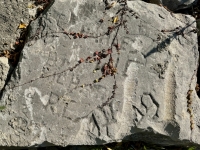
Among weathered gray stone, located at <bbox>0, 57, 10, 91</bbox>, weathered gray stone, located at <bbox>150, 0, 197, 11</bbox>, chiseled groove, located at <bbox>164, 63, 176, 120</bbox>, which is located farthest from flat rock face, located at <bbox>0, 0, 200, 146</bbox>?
weathered gray stone, located at <bbox>150, 0, 197, 11</bbox>

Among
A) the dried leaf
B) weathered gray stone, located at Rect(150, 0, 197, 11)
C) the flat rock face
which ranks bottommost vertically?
the flat rock face

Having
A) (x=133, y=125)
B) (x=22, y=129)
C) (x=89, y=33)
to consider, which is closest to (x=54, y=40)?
(x=89, y=33)

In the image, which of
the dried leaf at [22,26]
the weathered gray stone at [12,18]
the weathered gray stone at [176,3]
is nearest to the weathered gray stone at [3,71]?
the weathered gray stone at [12,18]

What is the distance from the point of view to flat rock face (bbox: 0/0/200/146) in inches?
118

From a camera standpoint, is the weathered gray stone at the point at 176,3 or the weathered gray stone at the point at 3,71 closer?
the weathered gray stone at the point at 3,71

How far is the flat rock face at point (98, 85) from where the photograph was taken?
2.99 meters

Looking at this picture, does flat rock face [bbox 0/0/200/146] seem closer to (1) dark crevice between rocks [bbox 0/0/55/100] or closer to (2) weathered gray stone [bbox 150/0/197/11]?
(1) dark crevice between rocks [bbox 0/0/55/100]

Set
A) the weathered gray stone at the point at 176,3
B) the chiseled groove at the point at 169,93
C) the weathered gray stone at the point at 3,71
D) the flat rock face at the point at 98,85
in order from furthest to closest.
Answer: the weathered gray stone at the point at 176,3, the chiseled groove at the point at 169,93, the weathered gray stone at the point at 3,71, the flat rock face at the point at 98,85

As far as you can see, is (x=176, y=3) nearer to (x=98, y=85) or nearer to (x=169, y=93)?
(x=169, y=93)

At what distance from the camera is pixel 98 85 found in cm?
314

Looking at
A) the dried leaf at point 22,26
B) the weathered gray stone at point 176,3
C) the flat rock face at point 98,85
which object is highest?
the weathered gray stone at point 176,3

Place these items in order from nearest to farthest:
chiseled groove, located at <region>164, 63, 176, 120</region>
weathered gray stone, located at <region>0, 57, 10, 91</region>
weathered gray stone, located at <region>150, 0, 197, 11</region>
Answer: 1. weathered gray stone, located at <region>0, 57, 10, 91</region>
2. chiseled groove, located at <region>164, 63, 176, 120</region>
3. weathered gray stone, located at <region>150, 0, 197, 11</region>

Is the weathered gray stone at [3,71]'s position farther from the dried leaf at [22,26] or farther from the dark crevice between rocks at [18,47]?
the dried leaf at [22,26]

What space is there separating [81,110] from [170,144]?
110cm
